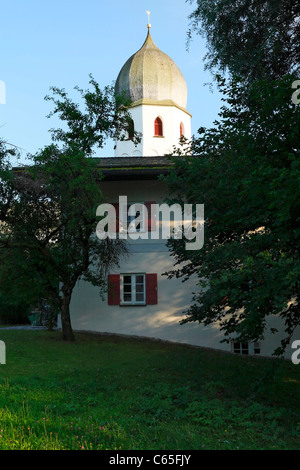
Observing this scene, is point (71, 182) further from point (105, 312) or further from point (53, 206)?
point (105, 312)

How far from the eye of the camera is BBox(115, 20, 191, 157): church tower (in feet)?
89.6

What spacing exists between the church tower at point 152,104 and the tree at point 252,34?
15803 mm

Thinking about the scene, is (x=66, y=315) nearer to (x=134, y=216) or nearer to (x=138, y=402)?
(x=134, y=216)

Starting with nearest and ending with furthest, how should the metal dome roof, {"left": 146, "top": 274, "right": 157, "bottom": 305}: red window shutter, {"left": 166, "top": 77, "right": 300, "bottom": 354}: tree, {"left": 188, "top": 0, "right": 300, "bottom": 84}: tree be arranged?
{"left": 166, "top": 77, "right": 300, "bottom": 354}: tree, {"left": 188, "top": 0, "right": 300, "bottom": 84}: tree, {"left": 146, "top": 274, "right": 157, "bottom": 305}: red window shutter, the metal dome roof

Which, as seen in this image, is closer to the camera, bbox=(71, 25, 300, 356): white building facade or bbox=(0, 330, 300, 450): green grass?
bbox=(0, 330, 300, 450): green grass

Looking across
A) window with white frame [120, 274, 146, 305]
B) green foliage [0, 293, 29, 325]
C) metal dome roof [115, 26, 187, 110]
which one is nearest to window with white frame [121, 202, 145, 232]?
window with white frame [120, 274, 146, 305]

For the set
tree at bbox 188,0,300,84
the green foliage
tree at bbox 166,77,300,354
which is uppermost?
tree at bbox 188,0,300,84

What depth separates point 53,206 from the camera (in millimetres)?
12664

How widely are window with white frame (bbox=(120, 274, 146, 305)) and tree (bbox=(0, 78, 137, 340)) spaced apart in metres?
3.35

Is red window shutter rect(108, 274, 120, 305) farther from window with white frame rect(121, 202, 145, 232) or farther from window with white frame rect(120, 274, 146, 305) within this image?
window with white frame rect(121, 202, 145, 232)

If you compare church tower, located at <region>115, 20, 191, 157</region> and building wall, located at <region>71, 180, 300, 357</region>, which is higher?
church tower, located at <region>115, 20, 191, 157</region>

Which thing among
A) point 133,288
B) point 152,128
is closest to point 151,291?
point 133,288

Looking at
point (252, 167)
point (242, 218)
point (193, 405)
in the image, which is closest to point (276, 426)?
point (193, 405)
